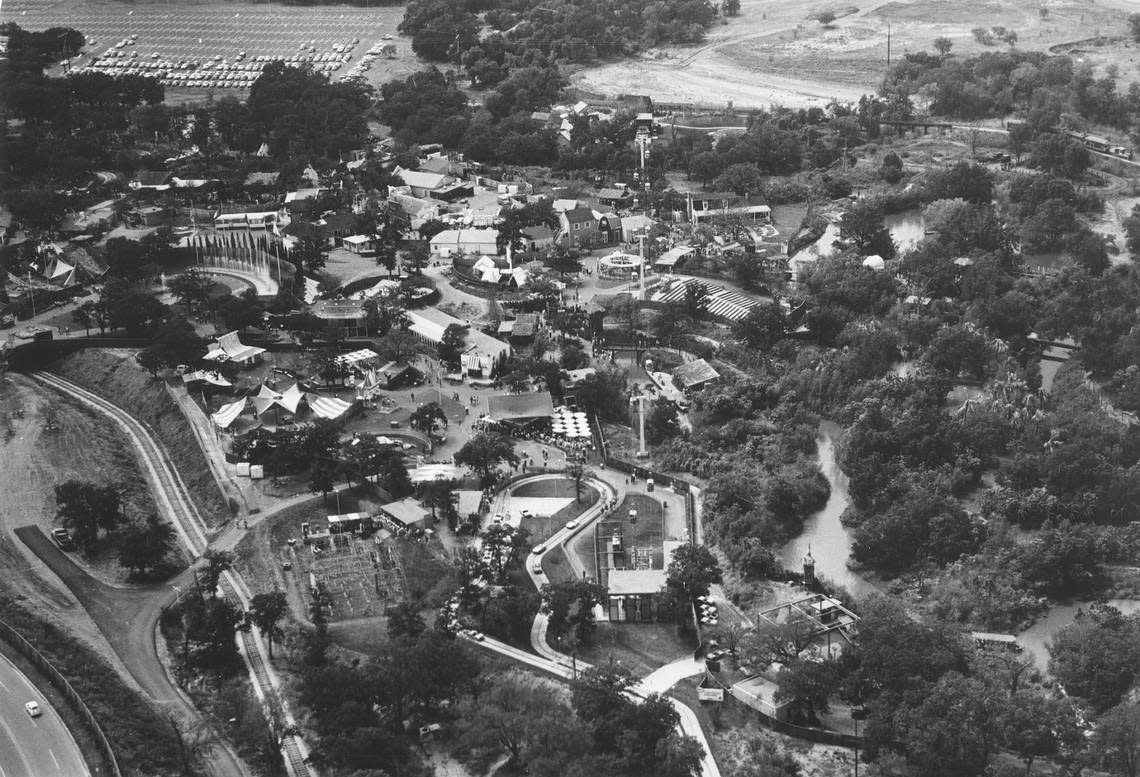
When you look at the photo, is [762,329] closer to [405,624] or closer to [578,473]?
[578,473]

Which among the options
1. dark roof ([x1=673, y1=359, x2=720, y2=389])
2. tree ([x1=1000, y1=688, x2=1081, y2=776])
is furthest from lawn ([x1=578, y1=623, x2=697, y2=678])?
dark roof ([x1=673, y1=359, x2=720, y2=389])

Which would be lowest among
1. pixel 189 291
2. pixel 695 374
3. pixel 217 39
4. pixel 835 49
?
pixel 695 374

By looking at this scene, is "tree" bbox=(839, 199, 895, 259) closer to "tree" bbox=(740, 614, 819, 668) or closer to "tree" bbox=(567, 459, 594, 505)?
"tree" bbox=(567, 459, 594, 505)

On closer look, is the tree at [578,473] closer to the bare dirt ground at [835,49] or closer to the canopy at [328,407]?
the canopy at [328,407]

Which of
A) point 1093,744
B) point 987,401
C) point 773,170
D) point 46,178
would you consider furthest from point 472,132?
point 1093,744

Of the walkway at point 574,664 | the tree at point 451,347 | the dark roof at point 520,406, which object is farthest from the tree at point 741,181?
the walkway at point 574,664

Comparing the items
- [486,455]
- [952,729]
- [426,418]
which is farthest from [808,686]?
[426,418]
